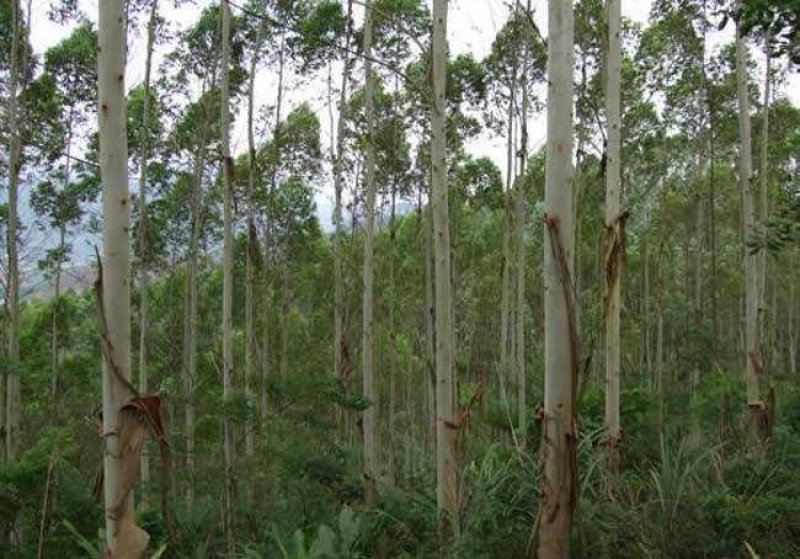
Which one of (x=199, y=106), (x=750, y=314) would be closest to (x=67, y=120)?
(x=199, y=106)

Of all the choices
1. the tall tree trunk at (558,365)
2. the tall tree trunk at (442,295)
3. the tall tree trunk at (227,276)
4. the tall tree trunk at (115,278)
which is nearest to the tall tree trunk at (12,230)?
the tall tree trunk at (227,276)

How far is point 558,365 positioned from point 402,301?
63.5ft

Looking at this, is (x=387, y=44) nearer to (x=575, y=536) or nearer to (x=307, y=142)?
(x=307, y=142)

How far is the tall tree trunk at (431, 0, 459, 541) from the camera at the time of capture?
478 cm

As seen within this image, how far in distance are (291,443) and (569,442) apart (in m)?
5.83

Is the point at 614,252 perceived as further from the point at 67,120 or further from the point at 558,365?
the point at 67,120

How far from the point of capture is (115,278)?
7.63 ft

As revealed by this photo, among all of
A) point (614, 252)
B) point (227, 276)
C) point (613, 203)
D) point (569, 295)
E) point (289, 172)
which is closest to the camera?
point (569, 295)

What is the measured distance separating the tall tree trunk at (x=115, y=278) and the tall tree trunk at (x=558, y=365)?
178 centimetres

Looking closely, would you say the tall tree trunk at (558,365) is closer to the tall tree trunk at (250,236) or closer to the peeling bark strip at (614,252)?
the peeling bark strip at (614,252)

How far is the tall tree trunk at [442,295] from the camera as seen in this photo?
478 cm

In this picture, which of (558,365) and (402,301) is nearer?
(558,365)

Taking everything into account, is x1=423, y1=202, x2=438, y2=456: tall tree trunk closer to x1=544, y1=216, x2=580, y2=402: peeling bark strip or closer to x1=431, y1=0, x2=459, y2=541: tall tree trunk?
x1=431, y1=0, x2=459, y2=541: tall tree trunk

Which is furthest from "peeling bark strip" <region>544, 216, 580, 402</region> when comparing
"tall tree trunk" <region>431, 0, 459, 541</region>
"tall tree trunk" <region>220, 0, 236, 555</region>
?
"tall tree trunk" <region>220, 0, 236, 555</region>
